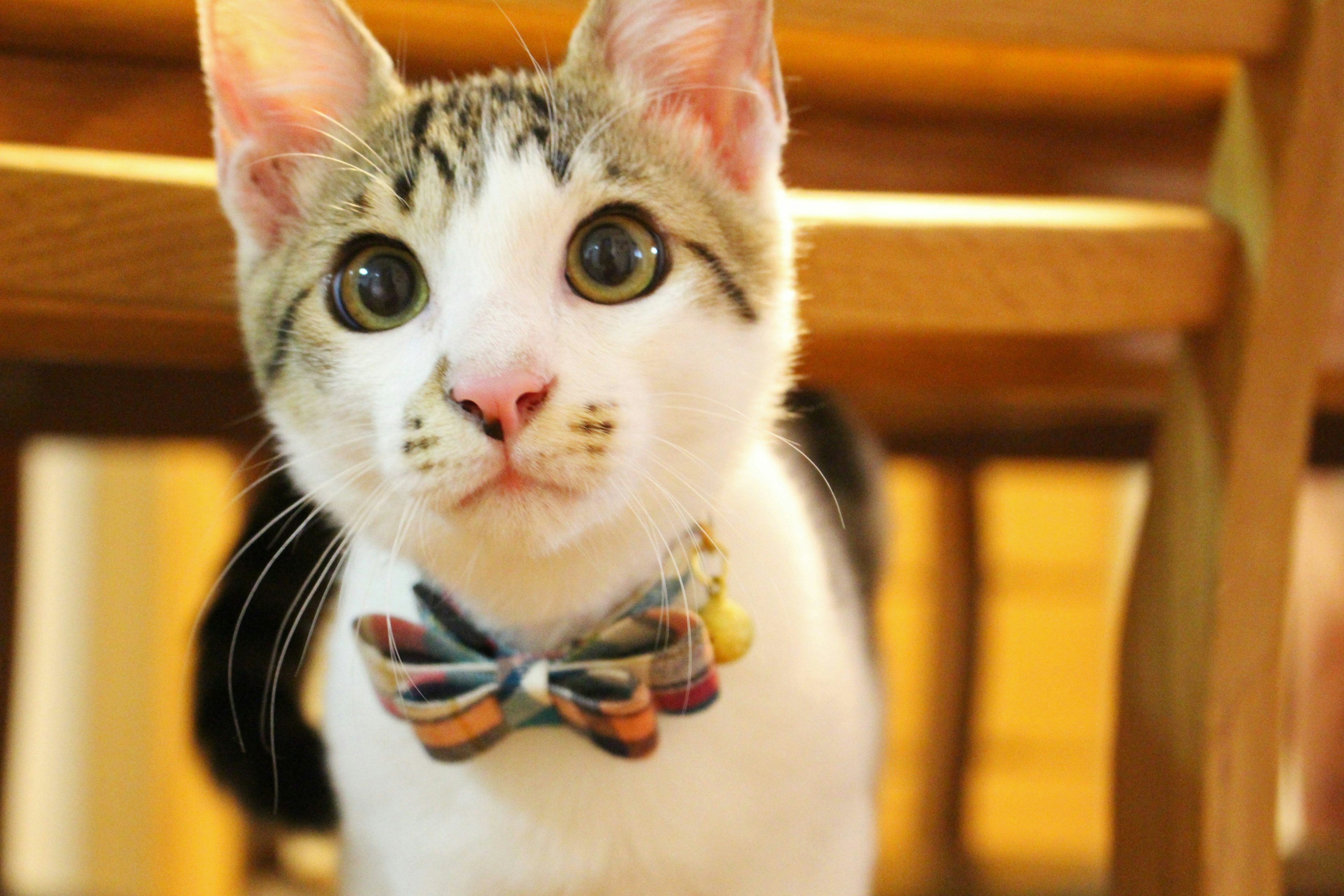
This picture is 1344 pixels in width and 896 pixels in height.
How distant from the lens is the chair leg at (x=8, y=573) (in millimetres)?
1367

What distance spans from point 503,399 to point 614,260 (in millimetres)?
135

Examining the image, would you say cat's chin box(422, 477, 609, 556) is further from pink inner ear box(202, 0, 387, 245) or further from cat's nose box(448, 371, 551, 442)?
pink inner ear box(202, 0, 387, 245)

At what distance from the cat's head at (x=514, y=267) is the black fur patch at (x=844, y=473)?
0.34 meters

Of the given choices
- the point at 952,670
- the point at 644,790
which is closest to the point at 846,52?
the point at 644,790

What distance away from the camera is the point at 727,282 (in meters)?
0.72

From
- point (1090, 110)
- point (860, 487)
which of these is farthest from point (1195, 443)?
point (860, 487)

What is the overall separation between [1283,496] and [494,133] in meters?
0.63

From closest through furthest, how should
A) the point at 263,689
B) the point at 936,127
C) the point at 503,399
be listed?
1. the point at 503,399
2. the point at 936,127
3. the point at 263,689

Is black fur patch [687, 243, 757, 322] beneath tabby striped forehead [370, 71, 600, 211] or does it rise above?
beneath

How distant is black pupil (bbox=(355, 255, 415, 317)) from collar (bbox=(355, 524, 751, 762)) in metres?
0.19

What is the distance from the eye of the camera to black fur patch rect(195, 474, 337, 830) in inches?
39.0

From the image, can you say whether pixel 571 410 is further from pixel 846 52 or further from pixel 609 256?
pixel 846 52

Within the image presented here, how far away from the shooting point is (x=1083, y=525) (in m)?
2.52

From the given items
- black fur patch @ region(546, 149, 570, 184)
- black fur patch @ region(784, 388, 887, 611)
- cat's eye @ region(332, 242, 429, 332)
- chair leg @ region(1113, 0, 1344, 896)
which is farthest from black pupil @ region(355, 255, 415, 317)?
chair leg @ region(1113, 0, 1344, 896)
